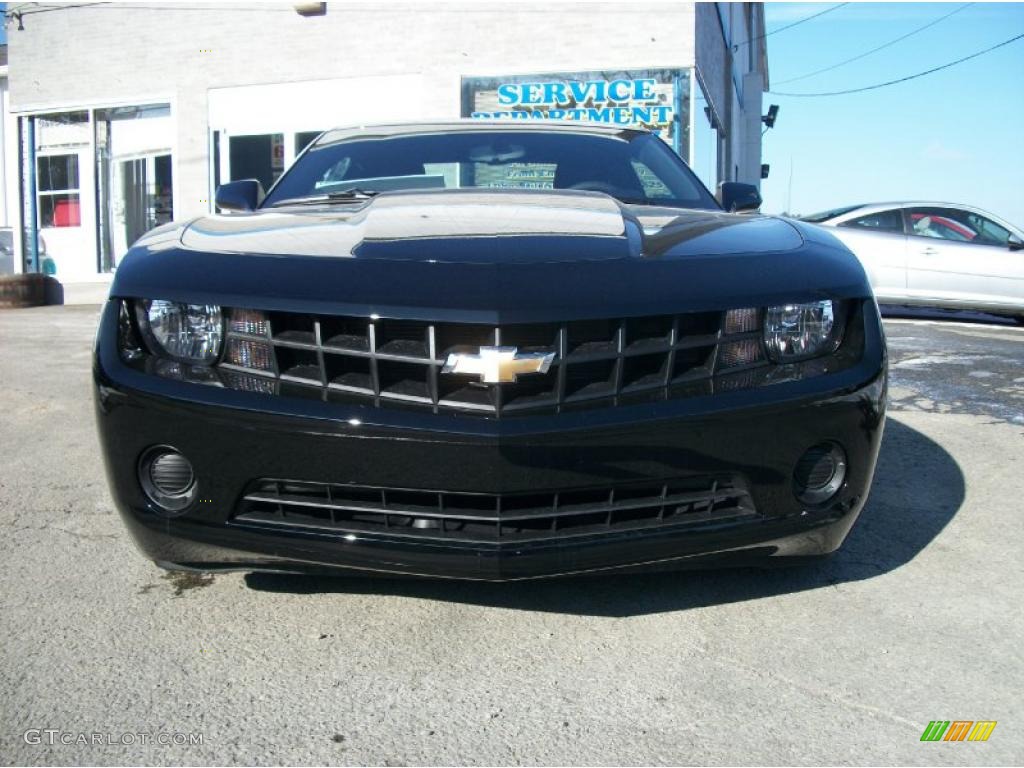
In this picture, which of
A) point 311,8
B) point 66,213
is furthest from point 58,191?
point 311,8

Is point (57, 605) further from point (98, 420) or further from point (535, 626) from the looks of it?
point (535, 626)

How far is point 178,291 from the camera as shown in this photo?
230 cm

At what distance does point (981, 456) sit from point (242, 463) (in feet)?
10.8

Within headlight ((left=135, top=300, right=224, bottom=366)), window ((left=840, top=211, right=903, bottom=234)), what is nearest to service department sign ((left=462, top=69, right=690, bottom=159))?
window ((left=840, top=211, right=903, bottom=234))

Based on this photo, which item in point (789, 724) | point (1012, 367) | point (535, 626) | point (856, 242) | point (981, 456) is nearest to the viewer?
point (789, 724)

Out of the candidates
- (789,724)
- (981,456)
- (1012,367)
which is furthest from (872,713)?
(1012,367)

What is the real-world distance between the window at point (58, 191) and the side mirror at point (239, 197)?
551 inches

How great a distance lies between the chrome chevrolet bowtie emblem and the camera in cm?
213

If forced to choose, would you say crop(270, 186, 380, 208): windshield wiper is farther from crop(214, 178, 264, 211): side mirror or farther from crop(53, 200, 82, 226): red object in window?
crop(53, 200, 82, 226): red object in window

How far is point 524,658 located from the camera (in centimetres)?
234

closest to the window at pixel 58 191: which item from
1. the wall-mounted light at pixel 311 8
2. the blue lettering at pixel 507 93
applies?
the wall-mounted light at pixel 311 8

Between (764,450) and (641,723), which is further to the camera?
(764,450)

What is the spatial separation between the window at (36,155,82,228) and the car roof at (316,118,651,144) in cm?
1365

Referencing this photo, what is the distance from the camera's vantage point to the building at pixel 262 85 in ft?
40.2
